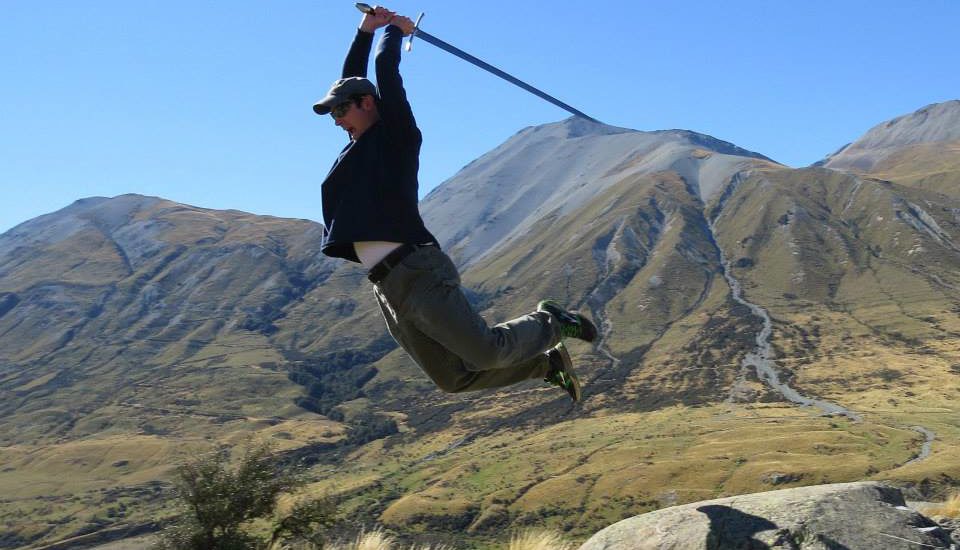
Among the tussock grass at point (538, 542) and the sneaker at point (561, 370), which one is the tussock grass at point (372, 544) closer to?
the tussock grass at point (538, 542)

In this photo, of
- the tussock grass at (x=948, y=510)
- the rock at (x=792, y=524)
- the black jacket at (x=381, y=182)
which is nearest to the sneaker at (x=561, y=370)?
the rock at (x=792, y=524)

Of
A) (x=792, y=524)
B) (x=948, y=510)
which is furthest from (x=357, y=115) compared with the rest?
(x=948, y=510)

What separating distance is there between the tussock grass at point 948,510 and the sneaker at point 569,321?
5.50 m

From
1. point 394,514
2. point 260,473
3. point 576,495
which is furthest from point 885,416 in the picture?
point 260,473

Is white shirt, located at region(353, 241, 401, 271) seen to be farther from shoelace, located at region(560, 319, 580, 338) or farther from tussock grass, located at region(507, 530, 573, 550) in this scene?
tussock grass, located at region(507, 530, 573, 550)

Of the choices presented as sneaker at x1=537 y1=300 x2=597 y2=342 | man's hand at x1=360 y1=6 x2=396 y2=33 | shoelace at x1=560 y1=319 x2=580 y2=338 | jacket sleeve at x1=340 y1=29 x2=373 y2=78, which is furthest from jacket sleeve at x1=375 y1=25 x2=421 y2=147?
shoelace at x1=560 y1=319 x2=580 y2=338

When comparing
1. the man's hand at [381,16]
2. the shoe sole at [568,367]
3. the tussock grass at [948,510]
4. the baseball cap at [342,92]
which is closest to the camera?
the baseball cap at [342,92]

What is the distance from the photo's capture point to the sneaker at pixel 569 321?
331 inches

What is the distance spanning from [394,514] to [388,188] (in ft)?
387

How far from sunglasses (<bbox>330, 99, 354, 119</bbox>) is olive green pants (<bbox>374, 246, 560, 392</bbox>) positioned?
5.10 ft

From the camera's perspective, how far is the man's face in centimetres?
701

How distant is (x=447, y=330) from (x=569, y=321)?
2.22 meters

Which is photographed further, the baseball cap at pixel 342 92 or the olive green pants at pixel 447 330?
the baseball cap at pixel 342 92

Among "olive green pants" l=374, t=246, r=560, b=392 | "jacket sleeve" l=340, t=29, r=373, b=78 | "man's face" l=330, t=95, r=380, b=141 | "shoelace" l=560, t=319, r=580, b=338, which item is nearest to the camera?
"olive green pants" l=374, t=246, r=560, b=392
